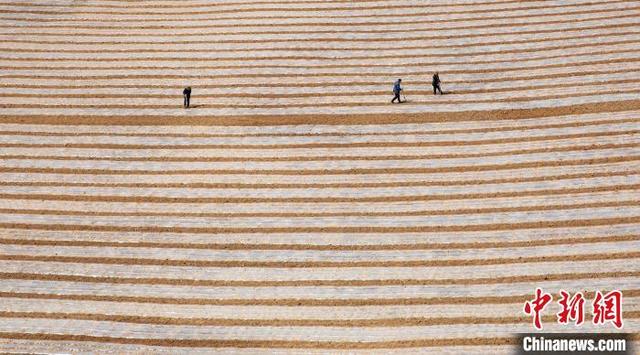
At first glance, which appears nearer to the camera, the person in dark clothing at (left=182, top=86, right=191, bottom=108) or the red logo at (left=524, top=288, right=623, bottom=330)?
the red logo at (left=524, top=288, right=623, bottom=330)

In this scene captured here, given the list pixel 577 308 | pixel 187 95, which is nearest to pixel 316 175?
pixel 187 95

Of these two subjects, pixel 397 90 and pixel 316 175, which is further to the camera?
pixel 397 90

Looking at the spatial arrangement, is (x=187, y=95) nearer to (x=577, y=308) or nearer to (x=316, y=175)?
(x=316, y=175)

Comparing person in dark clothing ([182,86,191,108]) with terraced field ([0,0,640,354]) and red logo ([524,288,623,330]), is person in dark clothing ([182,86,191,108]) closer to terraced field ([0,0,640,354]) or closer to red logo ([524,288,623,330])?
terraced field ([0,0,640,354])

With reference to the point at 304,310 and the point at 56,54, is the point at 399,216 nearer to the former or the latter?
the point at 304,310

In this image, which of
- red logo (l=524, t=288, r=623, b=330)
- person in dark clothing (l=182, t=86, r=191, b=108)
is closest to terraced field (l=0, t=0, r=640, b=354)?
red logo (l=524, t=288, r=623, b=330)

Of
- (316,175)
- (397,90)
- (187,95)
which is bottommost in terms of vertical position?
(316,175)

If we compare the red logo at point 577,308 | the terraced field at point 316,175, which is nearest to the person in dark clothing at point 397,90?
the terraced field at point 316,175

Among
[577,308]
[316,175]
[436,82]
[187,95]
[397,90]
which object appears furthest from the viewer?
[187,95]
